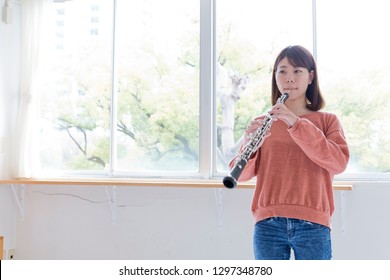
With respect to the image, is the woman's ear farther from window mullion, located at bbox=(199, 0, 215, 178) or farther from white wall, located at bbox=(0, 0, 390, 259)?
window mullion, located at bbox=(199, 0, 215, 178)

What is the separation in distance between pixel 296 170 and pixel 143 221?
5.17 ft

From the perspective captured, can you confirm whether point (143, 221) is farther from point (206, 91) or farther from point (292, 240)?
point (292, 240)

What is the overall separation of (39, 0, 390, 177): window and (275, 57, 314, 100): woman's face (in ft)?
4.22

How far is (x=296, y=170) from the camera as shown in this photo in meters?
1.28

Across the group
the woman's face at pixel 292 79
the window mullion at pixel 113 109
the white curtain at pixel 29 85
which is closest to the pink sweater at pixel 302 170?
the woman's face at pixel 292 79

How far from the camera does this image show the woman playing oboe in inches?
48.5

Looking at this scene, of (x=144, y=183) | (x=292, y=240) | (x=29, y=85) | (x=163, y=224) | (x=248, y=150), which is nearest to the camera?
(x=292, y=240)

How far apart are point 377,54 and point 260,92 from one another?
2.29 feet

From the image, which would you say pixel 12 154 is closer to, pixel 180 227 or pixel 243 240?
pixel 180 227

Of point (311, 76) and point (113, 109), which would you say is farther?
point (113, 109)

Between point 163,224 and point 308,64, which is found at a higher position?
point 308,64

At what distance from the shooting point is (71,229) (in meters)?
2.77

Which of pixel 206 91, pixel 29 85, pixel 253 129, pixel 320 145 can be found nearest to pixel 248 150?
pixel 253 129

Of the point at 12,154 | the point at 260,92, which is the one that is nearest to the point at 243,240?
the point at 260,92
